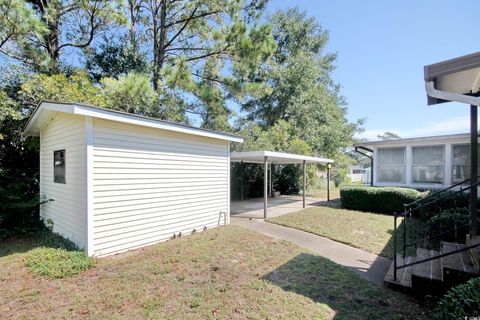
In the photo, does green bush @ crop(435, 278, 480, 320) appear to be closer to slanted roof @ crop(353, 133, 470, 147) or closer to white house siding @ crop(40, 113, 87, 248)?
white house siding @ crop(40, 113, 87, 248)

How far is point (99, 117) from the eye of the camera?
4.66m

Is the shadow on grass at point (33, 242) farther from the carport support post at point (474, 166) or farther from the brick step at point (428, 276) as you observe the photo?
the carport support post at point (474, 166)

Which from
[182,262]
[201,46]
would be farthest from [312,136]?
[182,262]

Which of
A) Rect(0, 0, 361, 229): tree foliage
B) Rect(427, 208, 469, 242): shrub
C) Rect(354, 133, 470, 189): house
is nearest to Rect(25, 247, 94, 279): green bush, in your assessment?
Rect(0, 0, 361, 229): tree foliage

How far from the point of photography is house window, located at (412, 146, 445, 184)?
10.5m

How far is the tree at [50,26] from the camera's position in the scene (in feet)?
24.1

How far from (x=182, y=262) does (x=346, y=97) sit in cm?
2870

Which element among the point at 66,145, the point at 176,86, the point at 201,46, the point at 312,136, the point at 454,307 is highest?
the point at 201,46

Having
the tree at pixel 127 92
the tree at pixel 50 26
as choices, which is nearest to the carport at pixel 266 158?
the tree at pixel 127 92

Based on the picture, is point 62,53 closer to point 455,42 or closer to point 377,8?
point 377,8

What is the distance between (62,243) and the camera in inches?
208

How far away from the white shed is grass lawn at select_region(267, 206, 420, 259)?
9.66ft

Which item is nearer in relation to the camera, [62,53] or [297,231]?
[297,231]

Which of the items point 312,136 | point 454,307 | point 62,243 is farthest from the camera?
point 312,136
